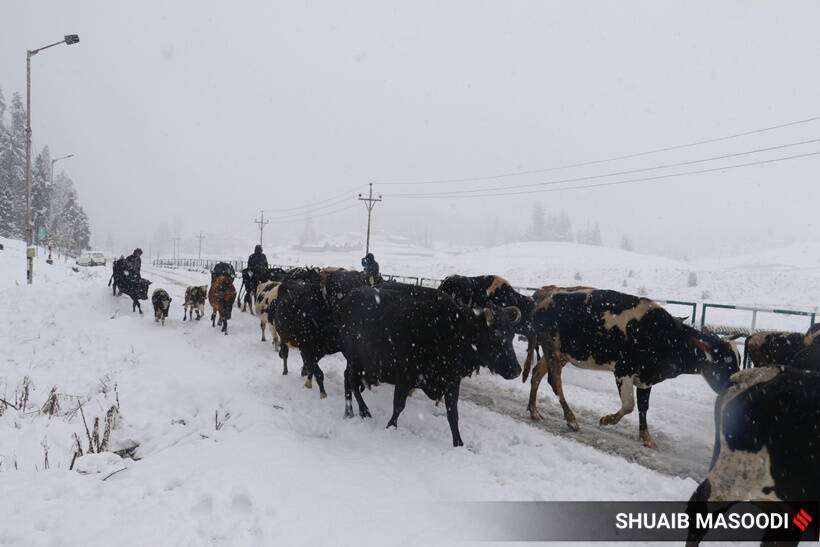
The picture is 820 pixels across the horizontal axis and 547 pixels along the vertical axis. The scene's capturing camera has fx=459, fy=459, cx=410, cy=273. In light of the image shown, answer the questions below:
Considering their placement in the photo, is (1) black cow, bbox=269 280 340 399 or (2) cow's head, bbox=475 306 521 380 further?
(1) black cow, bbox=269 280 340 399

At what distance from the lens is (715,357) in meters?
5.63

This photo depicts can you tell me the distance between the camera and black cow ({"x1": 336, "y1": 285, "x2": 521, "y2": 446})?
591 centimetres

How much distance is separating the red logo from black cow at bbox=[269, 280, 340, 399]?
5946 millimetres

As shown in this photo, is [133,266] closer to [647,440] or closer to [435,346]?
[435,346]

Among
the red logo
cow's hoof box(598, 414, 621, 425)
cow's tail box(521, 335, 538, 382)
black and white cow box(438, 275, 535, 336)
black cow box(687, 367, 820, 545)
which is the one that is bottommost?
cow's hoof box(598, 414, 621, 425)

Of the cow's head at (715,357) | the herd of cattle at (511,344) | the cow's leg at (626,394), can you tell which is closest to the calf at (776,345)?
the herd of cattle at (511,344)

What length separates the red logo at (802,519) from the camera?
3111 mm

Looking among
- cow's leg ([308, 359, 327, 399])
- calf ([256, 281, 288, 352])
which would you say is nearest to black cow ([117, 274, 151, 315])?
calf ([256, 281, 288, 352])

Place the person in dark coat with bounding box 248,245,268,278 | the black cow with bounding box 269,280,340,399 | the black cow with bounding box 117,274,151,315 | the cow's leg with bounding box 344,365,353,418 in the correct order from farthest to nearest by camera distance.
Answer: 1. the black cow with bounding box 117,274,151,315
2. the person in dark coat with bounding box 248,245,268,278
3. the black cow with bounding box 269,280,340,399
4. the cow's leg with bounding box 344,365,353,418

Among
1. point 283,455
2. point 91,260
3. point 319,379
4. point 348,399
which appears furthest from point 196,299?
point 91,260

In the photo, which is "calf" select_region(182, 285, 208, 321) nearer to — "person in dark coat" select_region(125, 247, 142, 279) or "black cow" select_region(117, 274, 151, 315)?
"black cow" select_region(117, 274, 151, 315)

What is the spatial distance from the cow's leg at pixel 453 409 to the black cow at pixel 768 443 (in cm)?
270

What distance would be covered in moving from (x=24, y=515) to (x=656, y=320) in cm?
690

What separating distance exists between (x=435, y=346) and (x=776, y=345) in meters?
5.30
